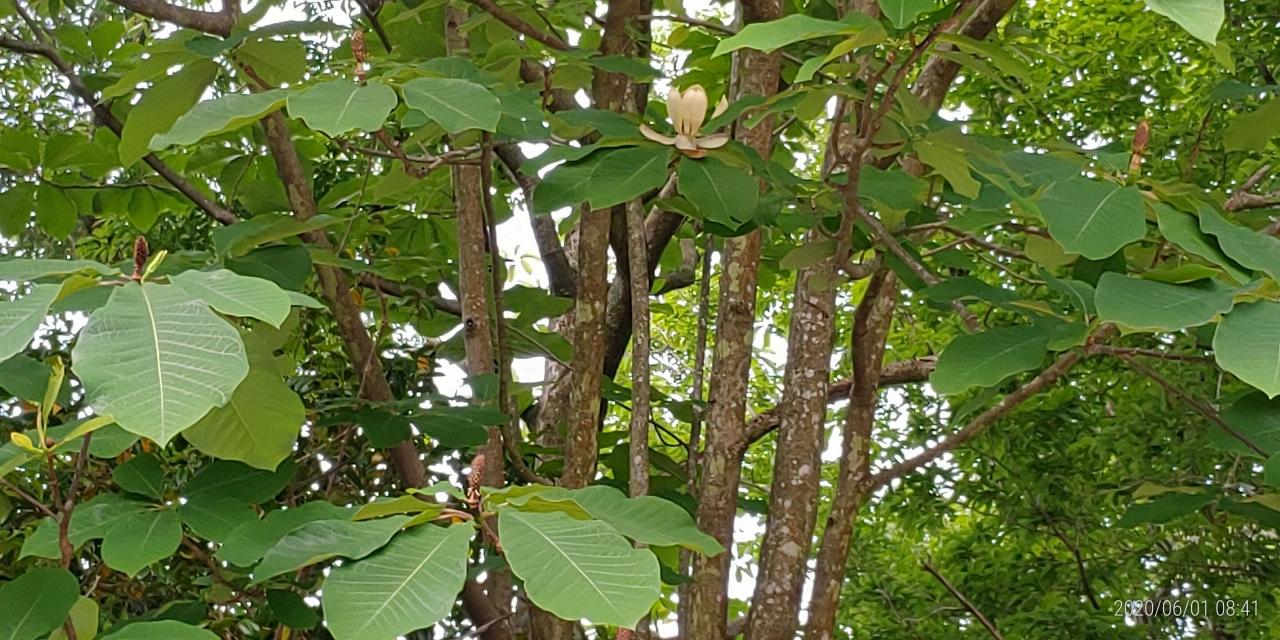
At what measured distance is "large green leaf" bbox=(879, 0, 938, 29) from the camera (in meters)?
0.75

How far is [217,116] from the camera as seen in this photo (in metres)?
0.91

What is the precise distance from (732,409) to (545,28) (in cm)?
55

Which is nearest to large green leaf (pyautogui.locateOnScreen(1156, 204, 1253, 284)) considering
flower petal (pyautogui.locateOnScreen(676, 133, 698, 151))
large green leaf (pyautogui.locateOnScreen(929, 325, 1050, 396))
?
large green leaf (pyautogui.locateOnScreen(929, 325, 1050, 396))

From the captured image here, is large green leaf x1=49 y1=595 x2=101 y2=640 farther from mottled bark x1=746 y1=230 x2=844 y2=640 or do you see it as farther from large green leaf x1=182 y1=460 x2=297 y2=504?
mottled bark x1=746 y1=230 x2=844 y2=640

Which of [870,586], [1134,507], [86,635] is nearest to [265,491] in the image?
[86,635]

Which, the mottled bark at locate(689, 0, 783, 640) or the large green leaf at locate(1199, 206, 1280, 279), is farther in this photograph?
the mottled bark at locate(689, 0, 783, 640)

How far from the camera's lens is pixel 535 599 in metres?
0.70

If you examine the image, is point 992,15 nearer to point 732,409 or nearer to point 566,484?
point 732,409

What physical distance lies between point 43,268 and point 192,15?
760 millimetres

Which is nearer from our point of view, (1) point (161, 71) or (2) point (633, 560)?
(2) point (633, 560)

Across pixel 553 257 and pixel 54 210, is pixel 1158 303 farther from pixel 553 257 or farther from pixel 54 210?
pixel 54 210

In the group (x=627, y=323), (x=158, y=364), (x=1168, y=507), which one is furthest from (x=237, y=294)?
(x=627, y=323)

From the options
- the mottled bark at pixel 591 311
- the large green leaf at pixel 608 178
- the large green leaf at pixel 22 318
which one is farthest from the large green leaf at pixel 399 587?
the mottled bark at pixel 591 311

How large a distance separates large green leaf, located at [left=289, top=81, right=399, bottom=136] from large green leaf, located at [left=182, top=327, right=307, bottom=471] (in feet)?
0.89
